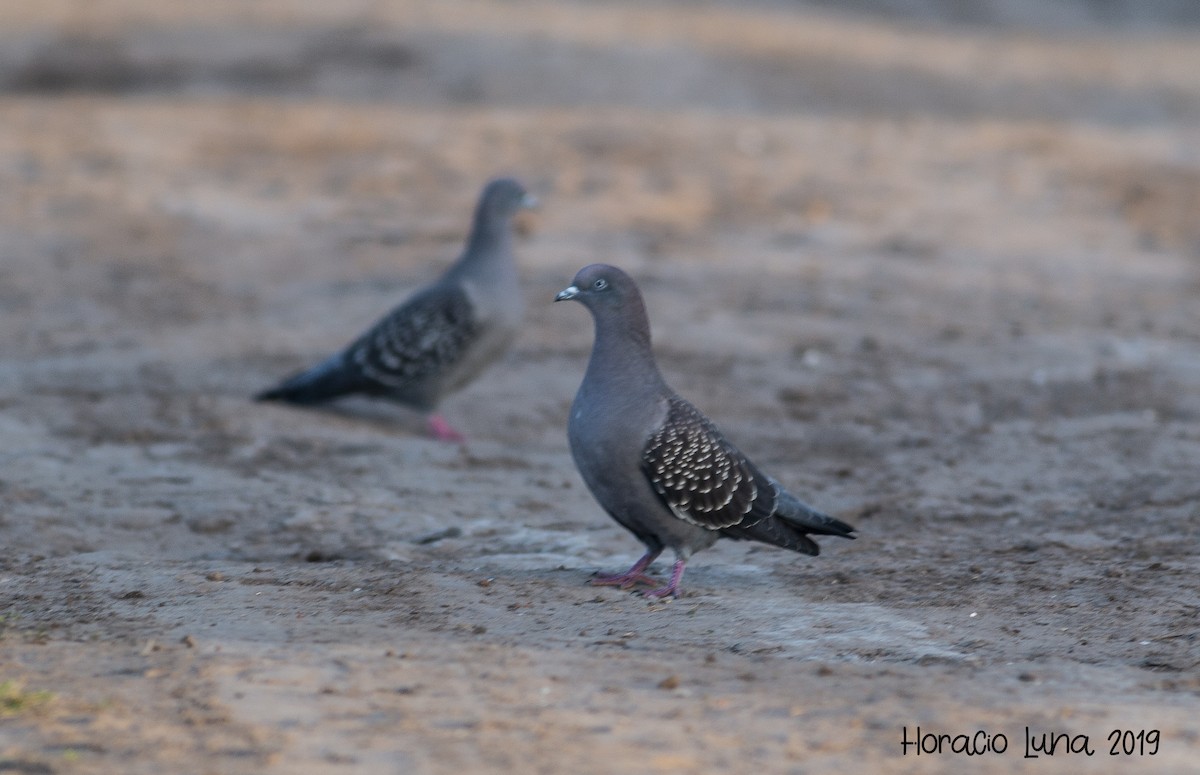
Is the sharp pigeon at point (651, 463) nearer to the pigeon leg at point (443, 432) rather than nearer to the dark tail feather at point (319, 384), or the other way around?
the pigeon leg at point (443, 432)

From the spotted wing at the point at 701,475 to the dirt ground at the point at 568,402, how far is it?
0.87 ft

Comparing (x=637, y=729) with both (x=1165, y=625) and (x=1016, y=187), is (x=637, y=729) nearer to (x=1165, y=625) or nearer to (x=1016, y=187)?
(x=1165, y=625)

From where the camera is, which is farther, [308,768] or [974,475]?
[974,475]

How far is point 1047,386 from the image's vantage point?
324 inches

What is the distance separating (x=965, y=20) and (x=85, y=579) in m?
22.2

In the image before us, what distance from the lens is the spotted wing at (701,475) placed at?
5.04 m

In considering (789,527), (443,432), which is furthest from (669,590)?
(443,432)

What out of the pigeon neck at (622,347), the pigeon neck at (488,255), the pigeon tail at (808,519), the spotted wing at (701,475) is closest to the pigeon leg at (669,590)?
the spotted wing at (701,475)

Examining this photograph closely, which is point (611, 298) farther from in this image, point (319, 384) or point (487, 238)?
point (319, 384)

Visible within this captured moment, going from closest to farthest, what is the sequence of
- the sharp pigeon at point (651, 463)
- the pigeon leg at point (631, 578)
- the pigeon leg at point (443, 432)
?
1. the sharp pigeon at point (651, 463)
2. the pigeon leg at point (631, 578)
3. the pigeon leg at point (443, 432)

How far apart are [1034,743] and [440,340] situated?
181 inches

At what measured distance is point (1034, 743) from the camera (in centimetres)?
366

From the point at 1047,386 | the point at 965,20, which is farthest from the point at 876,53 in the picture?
the point at 1047,386

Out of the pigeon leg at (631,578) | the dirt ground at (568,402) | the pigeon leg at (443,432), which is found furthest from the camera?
the pigeon leg at (443,432)
